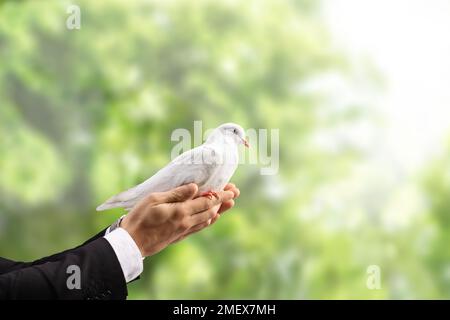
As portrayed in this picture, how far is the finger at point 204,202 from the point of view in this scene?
860 millimetres

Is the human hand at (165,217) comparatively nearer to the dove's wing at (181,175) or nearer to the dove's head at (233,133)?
the dove's wing at (181,175)

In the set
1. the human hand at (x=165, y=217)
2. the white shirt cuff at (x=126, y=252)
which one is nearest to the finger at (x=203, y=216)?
the human hand at (x=165, y=217)

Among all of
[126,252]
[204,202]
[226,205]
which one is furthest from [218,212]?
[126,252]

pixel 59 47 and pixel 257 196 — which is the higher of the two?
pixel 59 47

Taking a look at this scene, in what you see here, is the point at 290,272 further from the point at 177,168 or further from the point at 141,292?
the point at 177,168

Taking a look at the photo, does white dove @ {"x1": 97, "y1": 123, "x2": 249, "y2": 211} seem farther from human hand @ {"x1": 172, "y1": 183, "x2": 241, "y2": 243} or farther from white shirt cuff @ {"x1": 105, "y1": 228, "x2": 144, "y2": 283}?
white shirt cuff @ {"x1": 105, "y1": 228, "x2": 144, "y2": 283}

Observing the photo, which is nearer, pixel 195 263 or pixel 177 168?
pixel 177 168

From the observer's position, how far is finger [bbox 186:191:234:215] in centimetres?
86

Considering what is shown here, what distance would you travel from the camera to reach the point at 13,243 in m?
2.72

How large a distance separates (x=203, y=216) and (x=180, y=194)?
0.06 metres

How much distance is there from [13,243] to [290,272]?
53.5 inches

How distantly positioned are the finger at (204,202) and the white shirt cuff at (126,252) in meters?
0.12

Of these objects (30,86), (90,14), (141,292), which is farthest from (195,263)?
(90,14)
